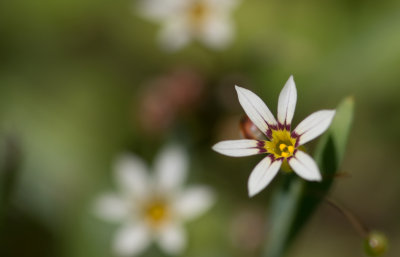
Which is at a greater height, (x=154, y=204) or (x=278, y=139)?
(x=154, y=204)

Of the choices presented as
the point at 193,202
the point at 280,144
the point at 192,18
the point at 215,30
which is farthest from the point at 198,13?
the point at 280,144

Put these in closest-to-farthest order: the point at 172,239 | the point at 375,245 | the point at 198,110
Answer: the point at 375,245
the point at 172,239
the point at 198,110

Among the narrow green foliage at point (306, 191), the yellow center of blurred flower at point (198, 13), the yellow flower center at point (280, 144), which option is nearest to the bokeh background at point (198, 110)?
Result: the yellow center of blurred flower at point (198, 13)

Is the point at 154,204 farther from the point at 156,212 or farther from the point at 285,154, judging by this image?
the point at 285,154

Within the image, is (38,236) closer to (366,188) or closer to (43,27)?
(43,27)

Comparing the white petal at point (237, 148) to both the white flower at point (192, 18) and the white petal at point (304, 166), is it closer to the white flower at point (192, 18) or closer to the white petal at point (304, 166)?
the white petal at point (304, 166)

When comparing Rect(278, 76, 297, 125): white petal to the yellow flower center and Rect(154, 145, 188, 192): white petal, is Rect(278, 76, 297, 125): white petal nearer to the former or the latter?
the yellow flower center

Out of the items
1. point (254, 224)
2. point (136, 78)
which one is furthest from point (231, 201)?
point (136, 78)
